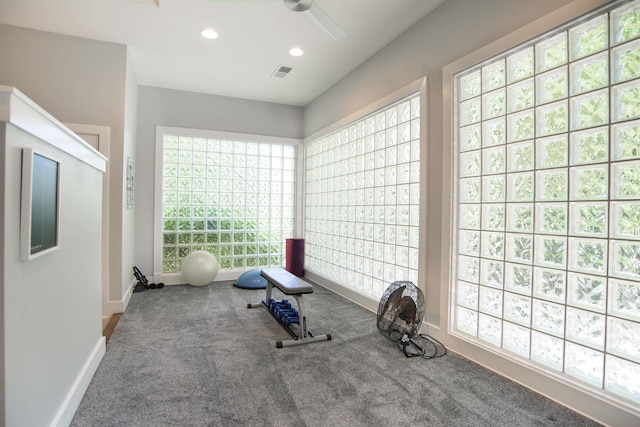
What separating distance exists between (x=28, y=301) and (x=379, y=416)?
1723 mm

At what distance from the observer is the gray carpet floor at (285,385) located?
1800mm

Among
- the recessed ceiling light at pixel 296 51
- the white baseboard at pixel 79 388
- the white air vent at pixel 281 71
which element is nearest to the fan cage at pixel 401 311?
the white baseboard at pixel 79 388

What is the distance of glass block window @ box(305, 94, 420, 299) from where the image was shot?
327 centimetres

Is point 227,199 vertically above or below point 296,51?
below

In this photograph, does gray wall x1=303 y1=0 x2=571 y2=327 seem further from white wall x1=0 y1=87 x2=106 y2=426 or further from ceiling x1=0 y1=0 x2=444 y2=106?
white wall x1=0 y1=87 x2=106 y2=426

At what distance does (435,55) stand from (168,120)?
3823mm

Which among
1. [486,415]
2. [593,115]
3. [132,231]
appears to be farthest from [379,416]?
[132,231]

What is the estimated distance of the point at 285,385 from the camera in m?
2.13

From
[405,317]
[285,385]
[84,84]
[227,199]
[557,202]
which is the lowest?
[285,385]

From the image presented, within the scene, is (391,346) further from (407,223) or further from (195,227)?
(195,227)

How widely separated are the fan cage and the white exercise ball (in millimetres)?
2850

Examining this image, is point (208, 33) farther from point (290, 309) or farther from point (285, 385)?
point (285, 385)

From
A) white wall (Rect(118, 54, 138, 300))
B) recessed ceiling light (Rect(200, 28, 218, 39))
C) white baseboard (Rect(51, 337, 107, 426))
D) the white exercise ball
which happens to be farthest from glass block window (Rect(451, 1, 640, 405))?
white wall (Rect(118, 54, 138, 300))

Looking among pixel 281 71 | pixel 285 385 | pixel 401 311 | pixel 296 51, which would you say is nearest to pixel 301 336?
pixel 285 385
